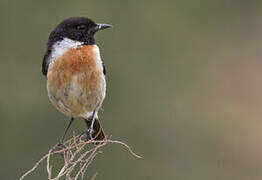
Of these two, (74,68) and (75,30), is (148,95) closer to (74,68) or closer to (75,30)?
(75,30)

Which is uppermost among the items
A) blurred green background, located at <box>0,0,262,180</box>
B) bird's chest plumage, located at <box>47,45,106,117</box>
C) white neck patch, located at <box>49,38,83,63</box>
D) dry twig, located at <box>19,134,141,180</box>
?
white neck patch, located at <box>49,38,83,63</box>

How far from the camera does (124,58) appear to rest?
1327cm

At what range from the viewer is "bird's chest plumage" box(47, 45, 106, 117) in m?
7.64

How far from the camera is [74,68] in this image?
25.0ft

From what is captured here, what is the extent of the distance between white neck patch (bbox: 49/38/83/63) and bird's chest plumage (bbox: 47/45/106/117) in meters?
0.02

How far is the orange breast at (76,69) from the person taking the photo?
7.63 m

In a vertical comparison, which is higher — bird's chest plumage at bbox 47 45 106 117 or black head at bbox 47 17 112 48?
black head at bbox 47 17 112 48

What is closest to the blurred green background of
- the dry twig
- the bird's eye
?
the bird's eye

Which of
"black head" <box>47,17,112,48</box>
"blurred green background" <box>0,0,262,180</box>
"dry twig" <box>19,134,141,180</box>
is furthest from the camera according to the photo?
"blurred green background" <box>0,0,262,180</box>

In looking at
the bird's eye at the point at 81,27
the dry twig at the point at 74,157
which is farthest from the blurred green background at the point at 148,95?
the dry twig at the point at 74,157

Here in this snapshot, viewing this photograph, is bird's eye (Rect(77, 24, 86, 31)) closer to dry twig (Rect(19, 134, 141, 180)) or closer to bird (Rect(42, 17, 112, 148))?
bird (Rect(42, 17, 112, 148))

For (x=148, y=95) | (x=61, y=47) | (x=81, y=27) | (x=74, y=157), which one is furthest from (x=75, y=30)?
(x=148, y=95)

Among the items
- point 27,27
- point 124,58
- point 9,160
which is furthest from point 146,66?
point 9,160

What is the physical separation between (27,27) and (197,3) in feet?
15.8
